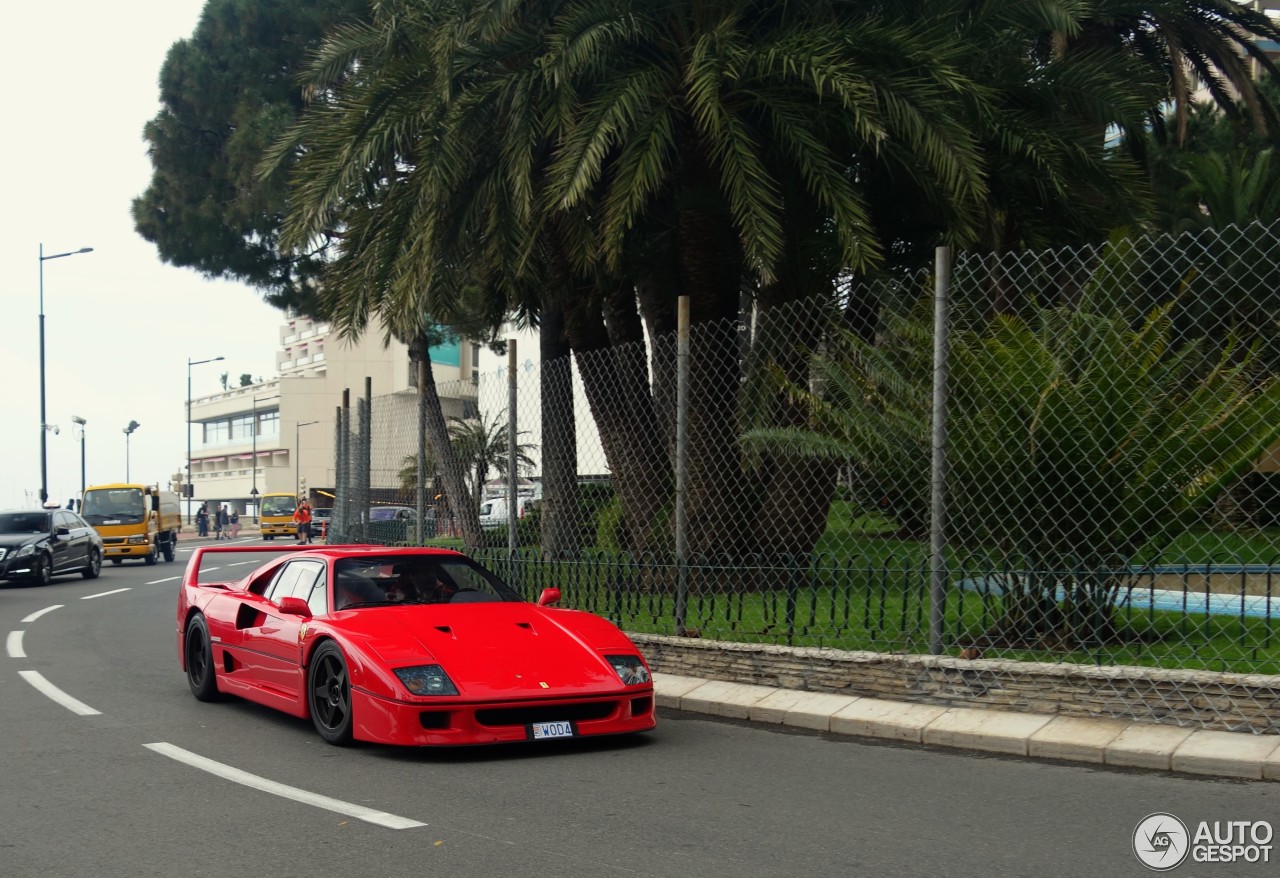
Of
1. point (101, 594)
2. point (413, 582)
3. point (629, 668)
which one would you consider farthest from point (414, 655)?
point (101, 594)

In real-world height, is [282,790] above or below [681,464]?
below

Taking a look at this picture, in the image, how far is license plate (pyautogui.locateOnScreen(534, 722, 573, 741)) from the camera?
25.5ft

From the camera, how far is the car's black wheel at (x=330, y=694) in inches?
322

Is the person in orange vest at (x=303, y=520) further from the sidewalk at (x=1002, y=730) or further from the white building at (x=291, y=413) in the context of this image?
the sidewalk at (x=1002, y=730)

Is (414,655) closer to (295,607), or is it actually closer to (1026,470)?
(295,607)

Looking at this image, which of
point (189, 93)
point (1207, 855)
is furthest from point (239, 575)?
point (1207, 855)

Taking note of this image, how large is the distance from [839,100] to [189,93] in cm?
2038

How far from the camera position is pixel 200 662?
10594 millimetres

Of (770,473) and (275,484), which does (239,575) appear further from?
(275,484)

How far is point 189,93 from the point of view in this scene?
95.6 ft

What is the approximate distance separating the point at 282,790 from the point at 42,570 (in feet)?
76.0

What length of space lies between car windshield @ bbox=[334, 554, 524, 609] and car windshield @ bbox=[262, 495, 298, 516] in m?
59.6

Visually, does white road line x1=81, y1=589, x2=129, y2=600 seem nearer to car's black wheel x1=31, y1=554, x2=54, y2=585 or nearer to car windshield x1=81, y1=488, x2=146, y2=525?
car's black wheel x1=31, y1=554, x2=54, y2=585

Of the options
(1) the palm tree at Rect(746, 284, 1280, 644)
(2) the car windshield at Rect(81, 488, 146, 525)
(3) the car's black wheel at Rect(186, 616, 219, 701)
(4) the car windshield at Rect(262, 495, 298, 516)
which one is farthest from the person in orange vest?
(1) the palm tree at Rect(746, 284, 1280, 644)
